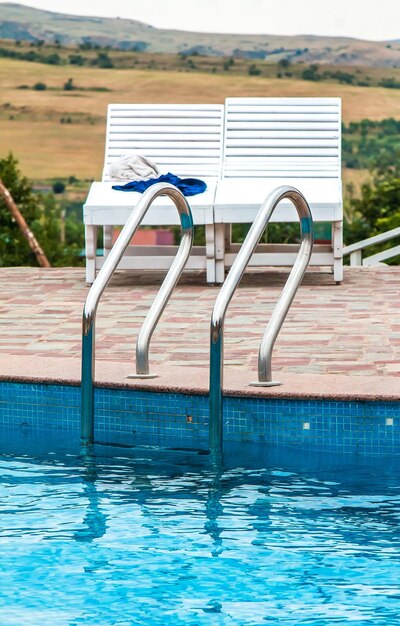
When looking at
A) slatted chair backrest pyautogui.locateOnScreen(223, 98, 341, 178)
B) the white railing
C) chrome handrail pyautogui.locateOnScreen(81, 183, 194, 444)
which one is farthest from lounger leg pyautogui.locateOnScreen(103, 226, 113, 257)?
chrome handrail pyautogui.locateOnScreen(81, 183, 194, 444)

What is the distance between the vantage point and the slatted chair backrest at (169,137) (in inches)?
336

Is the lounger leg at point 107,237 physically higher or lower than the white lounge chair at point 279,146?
lower

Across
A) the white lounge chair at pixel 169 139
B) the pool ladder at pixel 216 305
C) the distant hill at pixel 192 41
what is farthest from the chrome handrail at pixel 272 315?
the distant hill at pixel 192 41

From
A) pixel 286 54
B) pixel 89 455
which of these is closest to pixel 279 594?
pixel 89 455

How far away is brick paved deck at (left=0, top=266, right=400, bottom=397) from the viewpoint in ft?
15.5

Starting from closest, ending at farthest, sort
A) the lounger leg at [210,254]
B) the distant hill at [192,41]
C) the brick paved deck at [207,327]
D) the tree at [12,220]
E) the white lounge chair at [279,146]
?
the brick paved deck at [207,327]
the lounger leg at [210,254]
the white lounge chair at [279,146]
the tree at [12,220]
the distant hill at [192,41]

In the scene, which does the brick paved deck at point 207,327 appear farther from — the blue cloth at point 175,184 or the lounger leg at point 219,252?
the blue cloth at point 175,184

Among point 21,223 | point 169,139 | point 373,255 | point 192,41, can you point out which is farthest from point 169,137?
point 192,41

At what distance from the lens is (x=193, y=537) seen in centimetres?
346

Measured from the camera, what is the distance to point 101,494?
3.87m

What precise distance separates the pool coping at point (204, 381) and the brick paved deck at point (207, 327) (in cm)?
1

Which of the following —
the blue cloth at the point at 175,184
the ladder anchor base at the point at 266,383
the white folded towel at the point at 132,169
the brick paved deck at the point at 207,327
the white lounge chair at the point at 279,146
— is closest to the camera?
the ladder anchor base at the point at 266,383

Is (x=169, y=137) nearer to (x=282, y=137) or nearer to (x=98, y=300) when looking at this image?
(x=282, y=137)

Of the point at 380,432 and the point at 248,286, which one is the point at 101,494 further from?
the point at 248,286
